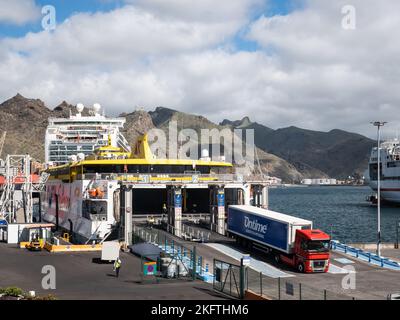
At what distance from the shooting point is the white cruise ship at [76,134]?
8988 cm

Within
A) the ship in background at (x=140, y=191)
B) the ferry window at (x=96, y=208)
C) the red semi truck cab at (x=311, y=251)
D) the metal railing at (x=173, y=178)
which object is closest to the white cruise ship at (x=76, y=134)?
the ship in background at (x=140, y=191)

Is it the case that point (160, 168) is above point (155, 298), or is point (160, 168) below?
above

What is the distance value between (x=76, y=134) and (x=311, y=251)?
66.9m

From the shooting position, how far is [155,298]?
26.0m

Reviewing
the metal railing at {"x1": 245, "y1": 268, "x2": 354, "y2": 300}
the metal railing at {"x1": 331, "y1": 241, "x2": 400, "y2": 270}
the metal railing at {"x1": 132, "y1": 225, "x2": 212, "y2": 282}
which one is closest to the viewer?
the metal railing at {"x1": 245, "y1": 268, "x2": 354, "y2": 300}

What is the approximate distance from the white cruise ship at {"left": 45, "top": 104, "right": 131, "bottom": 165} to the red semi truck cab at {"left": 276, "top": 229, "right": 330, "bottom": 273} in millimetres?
57418

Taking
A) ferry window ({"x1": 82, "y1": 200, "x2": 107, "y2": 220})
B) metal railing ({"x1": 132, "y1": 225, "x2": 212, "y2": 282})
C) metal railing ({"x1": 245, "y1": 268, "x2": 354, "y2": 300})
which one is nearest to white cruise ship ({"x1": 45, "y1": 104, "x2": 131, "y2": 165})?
ferry window ({"x1": 82, "y1": 200, "x2": 107, "y2": 220})

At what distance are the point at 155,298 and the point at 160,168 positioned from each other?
2632cm

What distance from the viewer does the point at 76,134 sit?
9275 centimetres

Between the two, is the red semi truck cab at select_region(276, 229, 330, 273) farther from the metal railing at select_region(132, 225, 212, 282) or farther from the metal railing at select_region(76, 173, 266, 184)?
the metal railing at select_region(76, 173, 266, 184)

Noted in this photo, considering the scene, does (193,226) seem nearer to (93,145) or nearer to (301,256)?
(301,256)

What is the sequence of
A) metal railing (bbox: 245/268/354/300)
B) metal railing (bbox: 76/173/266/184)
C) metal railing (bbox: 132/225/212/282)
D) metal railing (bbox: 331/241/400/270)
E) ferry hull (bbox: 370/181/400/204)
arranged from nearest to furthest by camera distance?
metal railing (bbox: 245/268/354/300), metal railing (bbox: 132/225/212/282), metal railing (bbox: 331/241/400/270), metal railing (bbox: 76/173/266/184), ferry hull (bbox: 370/181/400/204)

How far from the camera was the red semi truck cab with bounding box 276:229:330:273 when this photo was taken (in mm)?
33531

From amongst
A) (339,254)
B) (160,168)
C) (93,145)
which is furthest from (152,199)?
(93,145)
